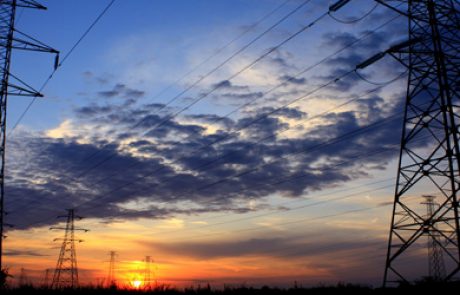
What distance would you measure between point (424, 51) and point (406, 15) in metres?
2.15

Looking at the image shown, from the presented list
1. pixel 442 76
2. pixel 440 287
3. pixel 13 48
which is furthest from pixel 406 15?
pixel 13 48

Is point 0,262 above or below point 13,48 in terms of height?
below

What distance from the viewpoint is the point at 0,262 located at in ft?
95.1

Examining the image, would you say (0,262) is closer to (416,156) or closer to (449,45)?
(416,156)

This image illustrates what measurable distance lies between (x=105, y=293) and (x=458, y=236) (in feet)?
47.4

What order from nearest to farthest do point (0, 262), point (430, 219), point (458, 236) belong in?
point (458, 236), point (430, 219), point (0, 262)

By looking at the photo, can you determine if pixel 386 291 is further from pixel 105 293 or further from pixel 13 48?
pixel 13 48

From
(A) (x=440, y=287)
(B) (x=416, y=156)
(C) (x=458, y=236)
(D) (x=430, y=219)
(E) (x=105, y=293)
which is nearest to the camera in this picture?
(A) (x=440, y=287)

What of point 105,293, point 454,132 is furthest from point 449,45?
point 105,293

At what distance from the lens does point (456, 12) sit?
24547 millimetres

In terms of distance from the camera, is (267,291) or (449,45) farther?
(449,45)

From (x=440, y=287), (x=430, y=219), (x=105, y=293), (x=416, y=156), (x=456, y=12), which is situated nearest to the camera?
(x=440, y=287)

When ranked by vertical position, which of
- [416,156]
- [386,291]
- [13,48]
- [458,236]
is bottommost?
[386,291]

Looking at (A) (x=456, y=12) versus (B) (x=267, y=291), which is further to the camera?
(A) (x=456, y=12)
